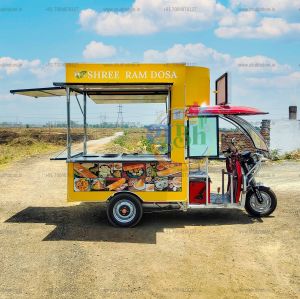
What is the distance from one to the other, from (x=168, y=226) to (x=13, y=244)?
302cm

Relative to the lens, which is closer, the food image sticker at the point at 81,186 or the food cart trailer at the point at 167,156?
the food cart trailer at the point at 167,156

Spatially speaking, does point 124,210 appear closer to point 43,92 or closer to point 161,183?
point 161,183

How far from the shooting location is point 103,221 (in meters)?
8.88

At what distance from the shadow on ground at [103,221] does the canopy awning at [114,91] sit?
8.93 feet

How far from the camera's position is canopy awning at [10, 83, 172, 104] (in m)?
7.95

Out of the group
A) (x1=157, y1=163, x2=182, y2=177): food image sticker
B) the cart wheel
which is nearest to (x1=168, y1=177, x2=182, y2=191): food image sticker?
(x1=157, y1=163, x2=182, y2=177): food image sticker

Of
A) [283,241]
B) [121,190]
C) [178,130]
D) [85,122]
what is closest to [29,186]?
[85,122]

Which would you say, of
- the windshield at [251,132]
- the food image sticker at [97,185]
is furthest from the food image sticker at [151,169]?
the windshield at [251,132]

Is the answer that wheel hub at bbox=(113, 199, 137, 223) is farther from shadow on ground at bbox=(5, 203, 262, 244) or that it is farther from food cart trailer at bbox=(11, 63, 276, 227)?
shadow on ground at bbox=(5, 203, 262, 244)

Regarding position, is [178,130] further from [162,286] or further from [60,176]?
[60,176]

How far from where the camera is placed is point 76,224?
28.3 ft

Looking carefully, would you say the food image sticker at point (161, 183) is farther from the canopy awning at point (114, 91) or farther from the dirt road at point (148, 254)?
the canopy awning at point (114, 91)

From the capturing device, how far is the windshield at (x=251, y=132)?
8.44 metres

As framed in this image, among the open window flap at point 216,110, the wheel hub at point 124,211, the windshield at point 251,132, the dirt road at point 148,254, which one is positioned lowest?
the dirt road at point 148,254
